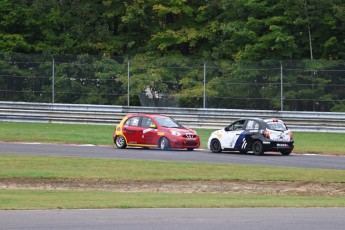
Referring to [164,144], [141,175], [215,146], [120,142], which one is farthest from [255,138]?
[141,175]

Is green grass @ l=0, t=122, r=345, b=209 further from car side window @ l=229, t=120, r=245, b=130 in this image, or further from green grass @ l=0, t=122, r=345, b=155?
car side window @ l=229, t=120, r=245, b=130

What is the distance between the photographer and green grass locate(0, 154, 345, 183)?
23.8 metres

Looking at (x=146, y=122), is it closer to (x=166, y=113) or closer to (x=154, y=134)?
(x=154, y=134)

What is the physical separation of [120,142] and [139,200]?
1515 cm

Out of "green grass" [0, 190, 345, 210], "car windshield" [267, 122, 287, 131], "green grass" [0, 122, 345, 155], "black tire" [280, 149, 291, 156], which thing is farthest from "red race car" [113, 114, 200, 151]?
"green grass" [0, 190, 345, 210]

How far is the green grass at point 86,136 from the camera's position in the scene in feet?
114

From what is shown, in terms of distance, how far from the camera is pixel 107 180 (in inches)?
921

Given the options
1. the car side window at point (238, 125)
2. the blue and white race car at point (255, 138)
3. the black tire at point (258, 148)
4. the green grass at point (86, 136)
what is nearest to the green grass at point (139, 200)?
the blue and white race car at point (255, 138)

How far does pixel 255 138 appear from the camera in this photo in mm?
31656

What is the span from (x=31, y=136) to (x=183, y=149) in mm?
7596

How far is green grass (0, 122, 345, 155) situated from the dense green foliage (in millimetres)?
10185

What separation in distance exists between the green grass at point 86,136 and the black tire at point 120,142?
6.37 feet

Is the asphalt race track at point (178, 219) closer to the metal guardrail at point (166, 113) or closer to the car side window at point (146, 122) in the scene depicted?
the car side window at point (146, 122)

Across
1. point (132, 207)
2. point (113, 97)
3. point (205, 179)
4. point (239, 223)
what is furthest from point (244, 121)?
point (239, 223)
